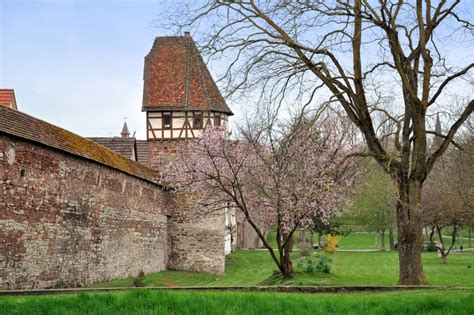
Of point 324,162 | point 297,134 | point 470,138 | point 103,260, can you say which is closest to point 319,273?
point 324,162

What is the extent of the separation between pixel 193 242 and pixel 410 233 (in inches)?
699

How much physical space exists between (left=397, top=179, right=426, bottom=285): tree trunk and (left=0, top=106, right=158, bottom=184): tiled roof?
9.30 m

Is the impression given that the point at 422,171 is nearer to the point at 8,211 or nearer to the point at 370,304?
the point at 370,304

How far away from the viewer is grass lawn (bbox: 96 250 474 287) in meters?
20.9

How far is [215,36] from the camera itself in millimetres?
13625

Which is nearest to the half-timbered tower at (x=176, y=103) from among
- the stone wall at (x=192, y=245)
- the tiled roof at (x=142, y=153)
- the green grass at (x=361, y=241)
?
the stone wall at (x=192, y=245)

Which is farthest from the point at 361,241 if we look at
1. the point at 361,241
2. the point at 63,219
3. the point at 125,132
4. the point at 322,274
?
the point at 63,219

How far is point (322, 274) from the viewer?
71.4ft

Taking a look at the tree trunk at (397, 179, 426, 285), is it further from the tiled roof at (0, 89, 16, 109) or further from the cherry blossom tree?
the tiled roof at (0, 89, 16, 109)

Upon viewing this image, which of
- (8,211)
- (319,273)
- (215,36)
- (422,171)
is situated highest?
(215,36)

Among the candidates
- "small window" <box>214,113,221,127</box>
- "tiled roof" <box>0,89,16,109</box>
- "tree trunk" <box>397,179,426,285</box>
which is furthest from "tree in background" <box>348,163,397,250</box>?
"tree trunk" <box>397,179,426,285</box>

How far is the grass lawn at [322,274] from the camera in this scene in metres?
20.9

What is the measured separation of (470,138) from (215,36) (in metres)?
21.0

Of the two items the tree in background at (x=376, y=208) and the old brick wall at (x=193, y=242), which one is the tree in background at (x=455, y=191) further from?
the old brick wall at (x=193, y=242)
